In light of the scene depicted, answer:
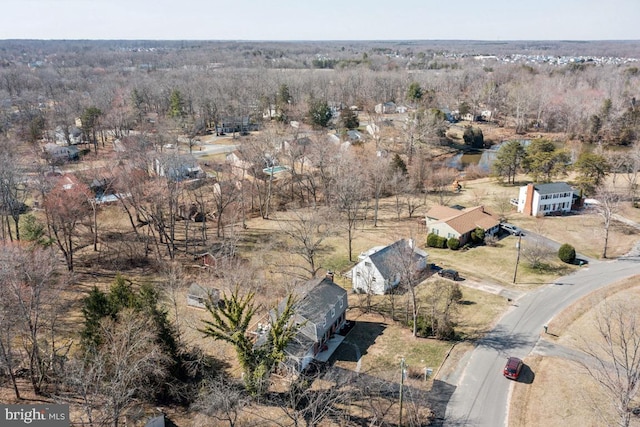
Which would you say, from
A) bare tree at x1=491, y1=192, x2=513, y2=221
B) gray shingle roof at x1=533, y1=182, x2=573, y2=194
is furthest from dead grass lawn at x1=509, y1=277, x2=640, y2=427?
gray shingle roof at x1=533, y1=182, x2=573, y2=194

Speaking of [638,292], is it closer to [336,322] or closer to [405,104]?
[336,322]

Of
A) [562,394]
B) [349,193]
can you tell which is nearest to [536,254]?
[562,394]

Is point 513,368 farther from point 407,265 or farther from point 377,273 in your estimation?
point 377,273

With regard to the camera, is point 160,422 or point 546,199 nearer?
point 160,422

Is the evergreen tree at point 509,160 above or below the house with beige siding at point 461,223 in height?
above

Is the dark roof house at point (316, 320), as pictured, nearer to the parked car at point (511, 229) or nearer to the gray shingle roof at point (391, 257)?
the gray shingle roof at point (391, 257)

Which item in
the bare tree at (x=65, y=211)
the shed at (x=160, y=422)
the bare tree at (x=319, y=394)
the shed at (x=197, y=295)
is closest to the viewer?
the shed at (x=160, y=422)

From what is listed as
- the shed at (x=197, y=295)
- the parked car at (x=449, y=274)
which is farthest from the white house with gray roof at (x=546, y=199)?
the shed at (x=197, y=295)
